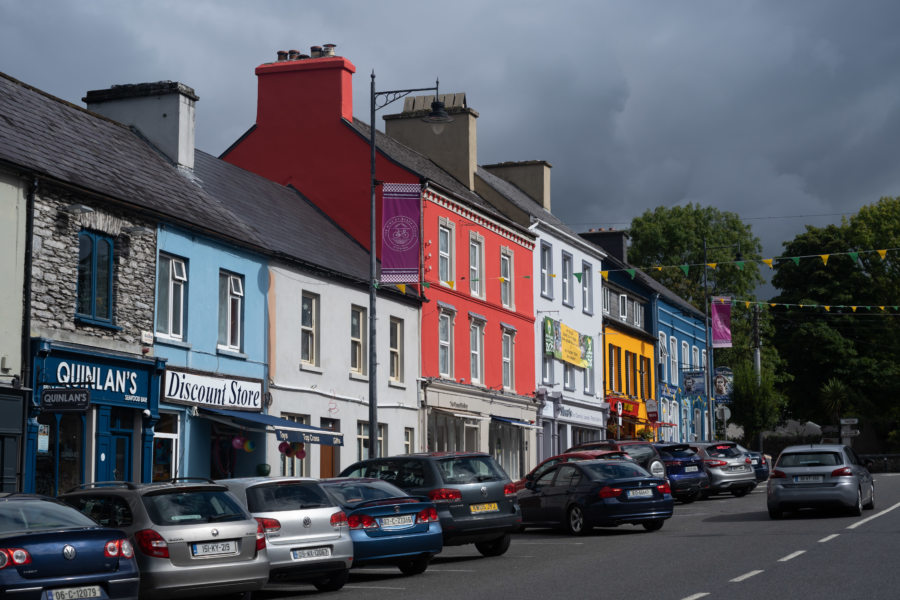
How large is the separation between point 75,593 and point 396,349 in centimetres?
2324

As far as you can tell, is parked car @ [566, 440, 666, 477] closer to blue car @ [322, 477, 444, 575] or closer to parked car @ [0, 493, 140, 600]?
blue car @ [322, 477, 444, 575]

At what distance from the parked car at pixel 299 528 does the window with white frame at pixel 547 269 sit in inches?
1212

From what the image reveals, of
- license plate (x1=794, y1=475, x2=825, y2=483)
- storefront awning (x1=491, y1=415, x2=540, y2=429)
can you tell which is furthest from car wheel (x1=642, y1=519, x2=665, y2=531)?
storefront awning (x1=491, y1=415, x2=540, y2=429)

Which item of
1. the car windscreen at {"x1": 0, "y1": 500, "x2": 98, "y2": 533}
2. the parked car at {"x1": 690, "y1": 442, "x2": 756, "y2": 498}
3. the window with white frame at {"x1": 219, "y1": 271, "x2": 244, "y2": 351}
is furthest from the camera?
the parked car at {"x1": 690, "y1": 442, "x2": 756, "y2": 498}

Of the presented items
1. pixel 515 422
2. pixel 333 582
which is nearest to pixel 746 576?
pixel 333 582

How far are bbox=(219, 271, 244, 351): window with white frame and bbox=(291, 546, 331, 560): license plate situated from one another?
11.7 metres

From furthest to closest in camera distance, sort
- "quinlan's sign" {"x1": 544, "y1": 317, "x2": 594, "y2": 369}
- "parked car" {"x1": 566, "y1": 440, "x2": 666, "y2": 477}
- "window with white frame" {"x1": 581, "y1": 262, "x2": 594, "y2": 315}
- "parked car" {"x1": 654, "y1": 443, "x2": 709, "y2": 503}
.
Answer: "window with white frame" {"x1": 581, "y1": 262, "x2": 594, "y2": 315}, "quinlan's sign" {"x1": 544, "y1": 317, "x2": 594, "y2": 369}, "parked car" {"x1": 654, "y1": 443, "x2": 709, "y2": 503}, "parked car" {"x1": 566, "y1": 440, "x2": 666, "y2": 477}

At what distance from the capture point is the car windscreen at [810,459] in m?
24.3

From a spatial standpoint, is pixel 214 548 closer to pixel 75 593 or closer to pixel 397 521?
pixel 75 593

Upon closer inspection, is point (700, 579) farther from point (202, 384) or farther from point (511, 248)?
point (511, 248)

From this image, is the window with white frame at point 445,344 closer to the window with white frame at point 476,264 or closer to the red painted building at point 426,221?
the red painted building at point 426,221

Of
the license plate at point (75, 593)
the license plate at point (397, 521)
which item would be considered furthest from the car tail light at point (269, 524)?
the license plate at point (75, 593)

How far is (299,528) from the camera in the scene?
49.4 feet

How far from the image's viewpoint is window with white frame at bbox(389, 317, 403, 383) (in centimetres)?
3416
